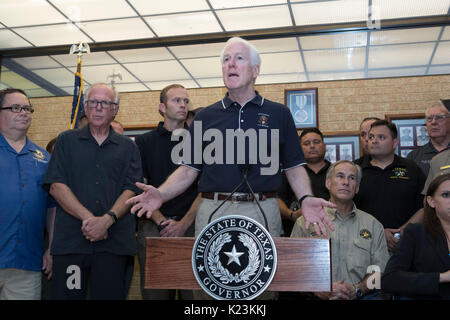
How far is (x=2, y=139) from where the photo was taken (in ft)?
8.35

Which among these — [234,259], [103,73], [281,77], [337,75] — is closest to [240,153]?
[234,259]

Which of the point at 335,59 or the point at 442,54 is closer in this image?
the point at 442,54

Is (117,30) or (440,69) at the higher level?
(117,30)

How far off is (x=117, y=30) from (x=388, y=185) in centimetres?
374

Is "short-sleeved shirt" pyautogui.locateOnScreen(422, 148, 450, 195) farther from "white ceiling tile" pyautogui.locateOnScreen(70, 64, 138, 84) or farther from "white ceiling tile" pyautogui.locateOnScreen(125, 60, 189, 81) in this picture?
"white ceiling tile" pyautogui.locateOnScreen(70, 64, 138, 84)

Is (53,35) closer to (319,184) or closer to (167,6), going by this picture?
(167,6)

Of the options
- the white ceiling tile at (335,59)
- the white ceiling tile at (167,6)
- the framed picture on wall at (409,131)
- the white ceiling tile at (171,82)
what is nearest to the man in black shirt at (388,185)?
the framed picture on wall at (409,131)

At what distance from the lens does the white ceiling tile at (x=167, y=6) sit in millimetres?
4910

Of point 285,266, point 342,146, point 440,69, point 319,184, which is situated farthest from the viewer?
point 440,69

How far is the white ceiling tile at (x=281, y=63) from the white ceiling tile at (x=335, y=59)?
12 centimetres

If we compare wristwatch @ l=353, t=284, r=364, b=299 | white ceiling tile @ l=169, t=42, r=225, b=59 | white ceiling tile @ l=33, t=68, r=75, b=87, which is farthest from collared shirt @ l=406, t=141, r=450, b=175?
white ceiling tile @ l=33, t=68, r=75, b=87

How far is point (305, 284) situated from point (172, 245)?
0.44 metres

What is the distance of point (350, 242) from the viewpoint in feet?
9.09

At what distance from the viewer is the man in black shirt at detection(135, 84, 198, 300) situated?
9.07ft
